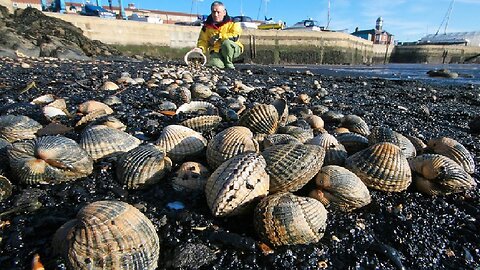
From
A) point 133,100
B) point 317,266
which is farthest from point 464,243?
point 133,100

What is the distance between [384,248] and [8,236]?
2.33 meters

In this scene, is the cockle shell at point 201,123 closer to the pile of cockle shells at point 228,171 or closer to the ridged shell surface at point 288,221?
the pile of cockle shells at point 228,171

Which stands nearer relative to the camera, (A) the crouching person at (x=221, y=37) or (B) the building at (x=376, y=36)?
(A) the crouching person at (x=221, y=37)

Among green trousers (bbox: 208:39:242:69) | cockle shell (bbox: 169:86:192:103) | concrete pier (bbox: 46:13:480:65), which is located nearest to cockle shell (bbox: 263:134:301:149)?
cockle shell (bbox: 169:86:192:103)

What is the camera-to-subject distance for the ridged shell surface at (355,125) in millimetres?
3931

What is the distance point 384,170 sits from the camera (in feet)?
8.38

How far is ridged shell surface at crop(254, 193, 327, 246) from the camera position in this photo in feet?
6.29

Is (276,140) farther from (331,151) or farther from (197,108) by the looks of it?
(197,108)

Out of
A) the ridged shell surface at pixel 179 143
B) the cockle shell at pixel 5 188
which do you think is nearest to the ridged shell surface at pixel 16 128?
the cockle shell at pixel 5 188

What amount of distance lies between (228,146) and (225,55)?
12476 millimetres

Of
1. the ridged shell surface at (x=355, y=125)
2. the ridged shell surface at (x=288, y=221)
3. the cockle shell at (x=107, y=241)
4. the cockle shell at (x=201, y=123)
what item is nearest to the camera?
the cockle shell at (x=107, y=241)

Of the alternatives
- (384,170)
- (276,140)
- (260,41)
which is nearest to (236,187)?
(276,140)

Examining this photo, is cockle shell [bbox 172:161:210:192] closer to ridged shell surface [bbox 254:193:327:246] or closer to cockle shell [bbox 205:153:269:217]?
cockle shell [bbox 205:153:269:217]

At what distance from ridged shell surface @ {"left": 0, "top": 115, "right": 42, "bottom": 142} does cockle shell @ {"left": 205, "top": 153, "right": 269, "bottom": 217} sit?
2.11m
